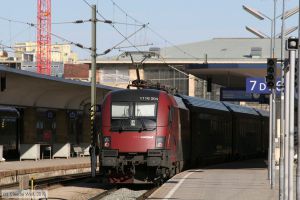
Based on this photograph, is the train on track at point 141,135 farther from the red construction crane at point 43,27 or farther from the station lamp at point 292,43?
Result: the red construction crane at point 43,27

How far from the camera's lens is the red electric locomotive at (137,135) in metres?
20.9

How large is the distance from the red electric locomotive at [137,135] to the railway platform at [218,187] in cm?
89

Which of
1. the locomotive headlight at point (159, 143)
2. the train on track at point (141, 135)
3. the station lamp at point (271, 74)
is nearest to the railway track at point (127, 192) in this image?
the train on track at point (141, 135)

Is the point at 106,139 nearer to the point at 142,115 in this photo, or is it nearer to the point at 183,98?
the point at 142,115

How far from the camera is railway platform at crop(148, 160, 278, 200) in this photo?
1803 cm

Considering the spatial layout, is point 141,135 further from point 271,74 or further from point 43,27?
point 43,27

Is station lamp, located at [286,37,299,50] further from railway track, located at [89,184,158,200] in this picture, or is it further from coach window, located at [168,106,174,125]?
coach window, located at [168,106,174,125]

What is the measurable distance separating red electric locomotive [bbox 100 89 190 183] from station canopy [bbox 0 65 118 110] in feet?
29.5

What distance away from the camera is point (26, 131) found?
4106cm

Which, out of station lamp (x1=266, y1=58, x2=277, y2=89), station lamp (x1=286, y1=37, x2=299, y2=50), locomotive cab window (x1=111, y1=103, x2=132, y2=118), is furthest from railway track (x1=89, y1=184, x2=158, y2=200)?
station lamp (x1=286, y1=37, x2=299, y2=50)

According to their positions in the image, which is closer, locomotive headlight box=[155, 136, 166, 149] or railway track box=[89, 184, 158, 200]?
Result: railway track box=[89, 184, 158, 200]

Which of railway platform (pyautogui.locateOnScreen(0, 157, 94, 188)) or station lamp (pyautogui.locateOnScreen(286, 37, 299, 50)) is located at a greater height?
station lamp (pyautogui.locateOnScreen(286, 37, 299, 50))

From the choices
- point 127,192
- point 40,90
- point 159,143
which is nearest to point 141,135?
point 159,143

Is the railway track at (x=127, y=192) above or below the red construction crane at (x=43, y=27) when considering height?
below
